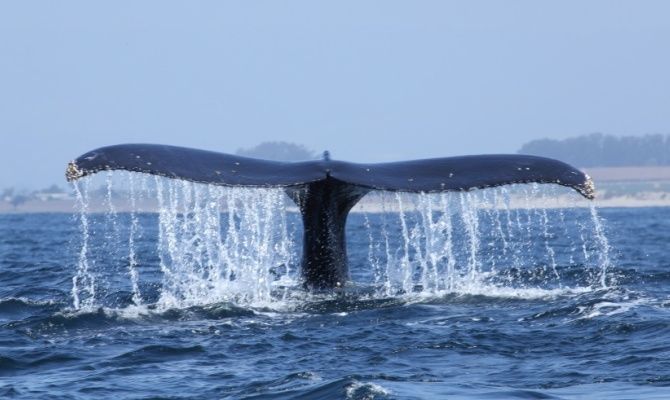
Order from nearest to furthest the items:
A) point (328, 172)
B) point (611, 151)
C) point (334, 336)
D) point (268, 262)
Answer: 1. point (334, 336)
2. point (328, 172)
3. point (268, 262)
4. point (611, 151)

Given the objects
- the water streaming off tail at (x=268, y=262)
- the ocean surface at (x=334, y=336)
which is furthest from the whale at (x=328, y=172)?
the ocean surface at (x=334, y=336)

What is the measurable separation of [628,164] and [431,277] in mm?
144600

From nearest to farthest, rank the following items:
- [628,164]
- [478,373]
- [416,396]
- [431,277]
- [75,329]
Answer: [416,396] → [478,373] → [75,329] → [431,277] → [628,164]

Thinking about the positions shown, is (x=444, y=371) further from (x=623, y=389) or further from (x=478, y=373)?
→ (x=623, y=389)

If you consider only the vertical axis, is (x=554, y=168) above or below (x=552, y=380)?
above

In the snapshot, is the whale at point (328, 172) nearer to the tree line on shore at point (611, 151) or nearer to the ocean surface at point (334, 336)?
the ocean surface at point (334, 336)

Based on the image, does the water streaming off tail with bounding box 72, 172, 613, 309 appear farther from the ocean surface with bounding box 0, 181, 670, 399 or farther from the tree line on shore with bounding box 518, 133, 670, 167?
the tree line on shore with bounding box 518, 133, 670, 167

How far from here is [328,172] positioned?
33.8 ft

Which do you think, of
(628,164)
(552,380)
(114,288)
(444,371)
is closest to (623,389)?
(552,380)

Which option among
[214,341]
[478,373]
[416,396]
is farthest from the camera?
[214,341]

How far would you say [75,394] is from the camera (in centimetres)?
827

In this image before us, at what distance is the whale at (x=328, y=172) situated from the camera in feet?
31.6

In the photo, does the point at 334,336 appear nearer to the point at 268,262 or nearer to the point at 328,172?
the point at 328,172

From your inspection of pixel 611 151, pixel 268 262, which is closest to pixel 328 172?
pixel 268 262
